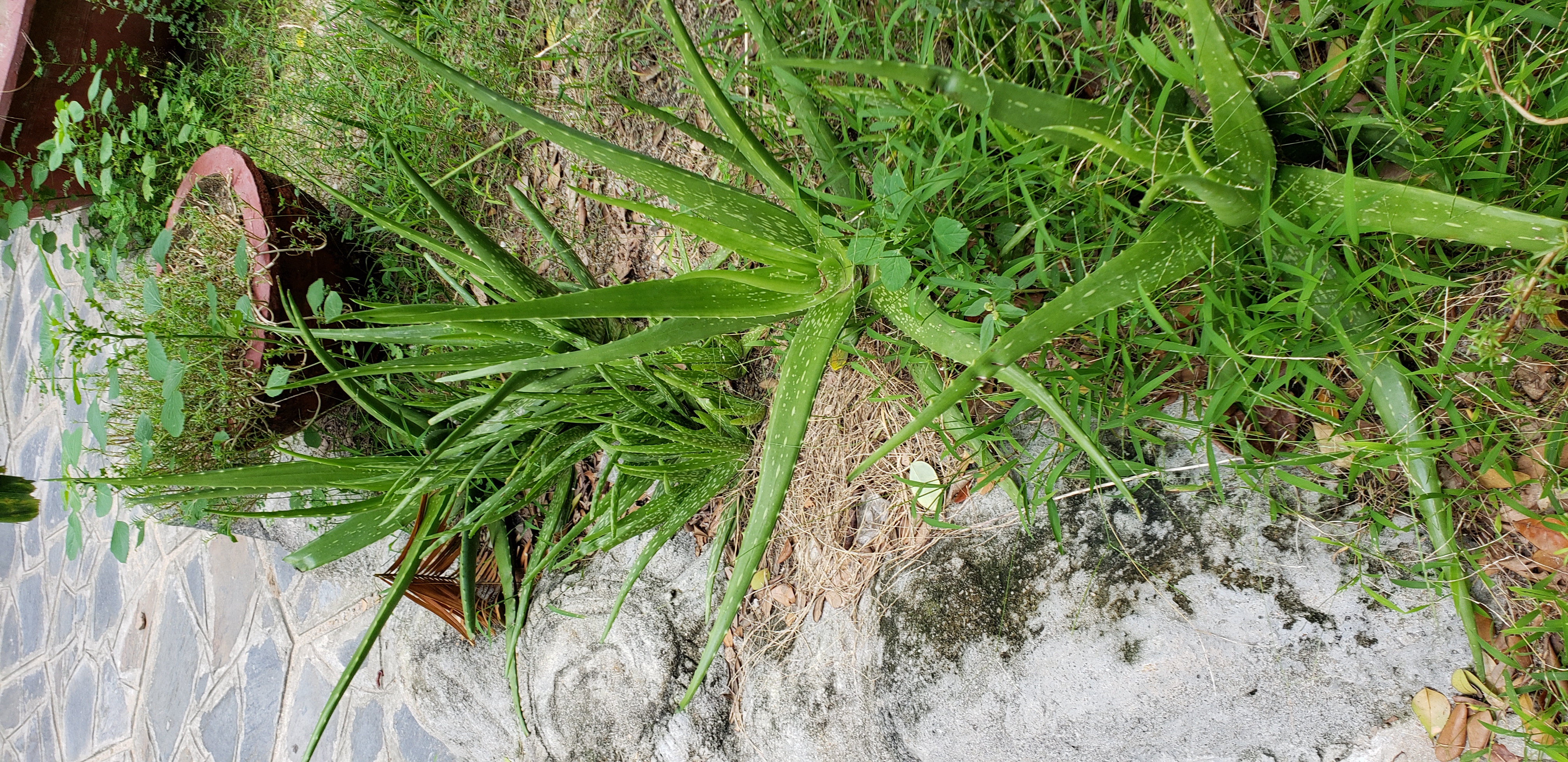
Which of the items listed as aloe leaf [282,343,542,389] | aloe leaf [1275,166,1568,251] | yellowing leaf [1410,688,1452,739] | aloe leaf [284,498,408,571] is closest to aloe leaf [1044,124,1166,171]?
aloe leaf [1275,166,1568,251]

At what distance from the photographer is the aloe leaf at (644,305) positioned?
2.70ft

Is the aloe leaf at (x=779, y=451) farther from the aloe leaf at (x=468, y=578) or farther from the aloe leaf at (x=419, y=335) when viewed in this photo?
the aloe leaf at (x=468, y=578)

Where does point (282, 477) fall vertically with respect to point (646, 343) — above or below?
below

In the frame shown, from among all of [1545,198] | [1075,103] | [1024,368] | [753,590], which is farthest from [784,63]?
[753,590]

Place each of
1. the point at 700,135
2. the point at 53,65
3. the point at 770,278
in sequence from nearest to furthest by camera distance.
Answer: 1. the point at 770,278
2. the point at 700,135
3. the point at 53,65

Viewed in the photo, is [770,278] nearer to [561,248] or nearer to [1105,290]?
[1105,290]

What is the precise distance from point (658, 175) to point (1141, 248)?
612mm

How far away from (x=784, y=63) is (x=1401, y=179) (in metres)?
0.74

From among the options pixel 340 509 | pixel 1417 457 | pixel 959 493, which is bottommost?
pixel 959 493

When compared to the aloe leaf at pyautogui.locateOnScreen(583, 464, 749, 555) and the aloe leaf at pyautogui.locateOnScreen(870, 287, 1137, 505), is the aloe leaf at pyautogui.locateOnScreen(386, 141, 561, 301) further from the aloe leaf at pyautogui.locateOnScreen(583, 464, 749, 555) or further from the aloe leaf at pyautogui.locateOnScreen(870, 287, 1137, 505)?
the aloe leaf at pyautogui.locateOnScreen(870, 287, 1137, 505)

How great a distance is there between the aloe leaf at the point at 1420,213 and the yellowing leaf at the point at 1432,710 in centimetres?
57

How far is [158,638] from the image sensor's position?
3250 millimetres

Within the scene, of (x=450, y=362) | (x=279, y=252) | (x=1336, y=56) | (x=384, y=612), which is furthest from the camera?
(x=279, y=252)

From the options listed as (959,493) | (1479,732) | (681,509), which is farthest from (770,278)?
(1479,732)
